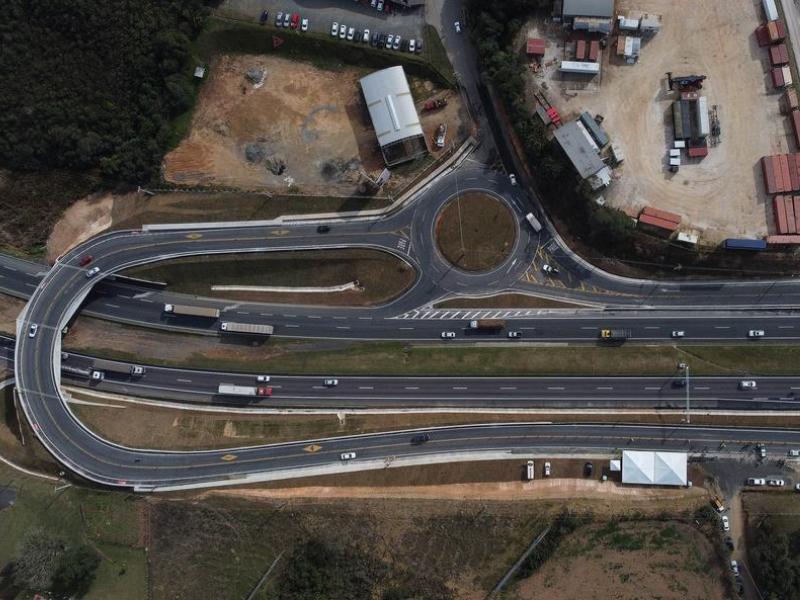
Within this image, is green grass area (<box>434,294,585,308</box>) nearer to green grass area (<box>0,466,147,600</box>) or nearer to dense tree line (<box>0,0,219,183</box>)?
dense tree line (<box>0,0,219,183</box>)

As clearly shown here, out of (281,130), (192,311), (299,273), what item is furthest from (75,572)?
(281,130)

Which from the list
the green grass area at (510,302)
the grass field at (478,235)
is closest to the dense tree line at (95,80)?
the grass field at (478,235)

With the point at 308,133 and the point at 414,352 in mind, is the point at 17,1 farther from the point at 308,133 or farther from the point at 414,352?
the point at 414,352

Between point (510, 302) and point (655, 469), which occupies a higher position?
point (510, 302)

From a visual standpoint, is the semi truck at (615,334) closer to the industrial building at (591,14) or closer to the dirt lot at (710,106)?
the dirt lot at (710,106)

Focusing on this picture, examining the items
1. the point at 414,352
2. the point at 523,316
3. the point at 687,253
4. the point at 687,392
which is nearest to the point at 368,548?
the point at 414,352

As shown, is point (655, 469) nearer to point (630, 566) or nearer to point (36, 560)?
point (630, 566)

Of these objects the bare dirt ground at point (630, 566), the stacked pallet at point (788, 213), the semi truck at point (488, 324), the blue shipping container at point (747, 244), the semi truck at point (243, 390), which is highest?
the stacked pallet at point (788, 213)
